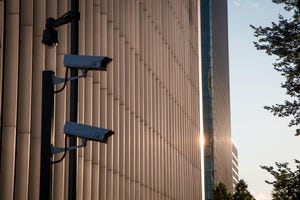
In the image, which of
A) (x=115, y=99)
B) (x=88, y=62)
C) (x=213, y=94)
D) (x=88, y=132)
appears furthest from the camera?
(x=213, y=94)

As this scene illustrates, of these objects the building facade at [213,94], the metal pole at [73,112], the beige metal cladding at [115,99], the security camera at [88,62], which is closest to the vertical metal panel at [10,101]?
the beige metal cladding at [115,99]

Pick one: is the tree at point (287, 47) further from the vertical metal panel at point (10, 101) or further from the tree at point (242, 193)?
the tree at point (242, 193)

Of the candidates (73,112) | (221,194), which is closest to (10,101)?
(73,112)

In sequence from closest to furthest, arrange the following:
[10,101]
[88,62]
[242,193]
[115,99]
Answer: [88,62] < [10,101] < [115,99] < [242,193]

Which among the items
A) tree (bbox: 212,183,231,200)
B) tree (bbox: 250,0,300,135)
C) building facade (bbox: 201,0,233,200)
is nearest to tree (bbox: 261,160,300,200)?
tree (bbox: 250,0,300,135)

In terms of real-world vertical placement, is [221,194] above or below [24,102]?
above

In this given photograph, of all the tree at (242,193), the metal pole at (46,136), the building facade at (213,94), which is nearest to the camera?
the metal pole at (46,136)

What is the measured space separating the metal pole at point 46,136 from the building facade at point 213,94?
119 metres

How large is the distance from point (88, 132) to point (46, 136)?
62 cm

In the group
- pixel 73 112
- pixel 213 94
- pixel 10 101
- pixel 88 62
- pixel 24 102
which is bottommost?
pixel 73 112

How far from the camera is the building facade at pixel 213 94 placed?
134750 millimetres

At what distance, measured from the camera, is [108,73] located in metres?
28.5

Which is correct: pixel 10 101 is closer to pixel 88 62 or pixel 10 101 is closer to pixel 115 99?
pixel 88 62

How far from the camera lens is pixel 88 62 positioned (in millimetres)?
9453
